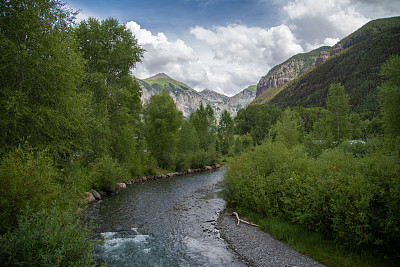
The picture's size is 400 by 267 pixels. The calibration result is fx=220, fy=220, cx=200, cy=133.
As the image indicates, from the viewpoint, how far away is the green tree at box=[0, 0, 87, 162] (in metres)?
10.9

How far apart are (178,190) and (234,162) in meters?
9.70

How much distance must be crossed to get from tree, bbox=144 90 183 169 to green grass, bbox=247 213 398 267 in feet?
104

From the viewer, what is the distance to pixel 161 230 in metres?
14.3

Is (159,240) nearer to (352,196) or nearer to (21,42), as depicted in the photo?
(352,196)

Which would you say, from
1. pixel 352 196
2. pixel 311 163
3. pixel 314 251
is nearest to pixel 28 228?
pixel 314 251

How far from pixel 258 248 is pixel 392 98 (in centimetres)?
2741

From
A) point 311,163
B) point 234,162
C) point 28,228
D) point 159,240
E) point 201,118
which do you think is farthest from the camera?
point 201,118

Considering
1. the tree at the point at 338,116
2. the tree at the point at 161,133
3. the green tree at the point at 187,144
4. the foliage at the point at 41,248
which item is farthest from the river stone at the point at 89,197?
the tree at the point at 338,116

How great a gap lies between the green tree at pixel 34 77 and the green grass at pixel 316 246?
43.5 ft

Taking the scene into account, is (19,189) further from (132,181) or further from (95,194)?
(132,181)

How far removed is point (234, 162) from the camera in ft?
67.8

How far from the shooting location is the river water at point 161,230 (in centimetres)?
1063

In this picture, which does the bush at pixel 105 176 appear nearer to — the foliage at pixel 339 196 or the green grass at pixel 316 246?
the foliage at pixel 339 196

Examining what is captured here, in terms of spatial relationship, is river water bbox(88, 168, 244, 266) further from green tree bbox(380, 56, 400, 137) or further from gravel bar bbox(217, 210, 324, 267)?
green tree bbox(380, 56, 400, 137)
